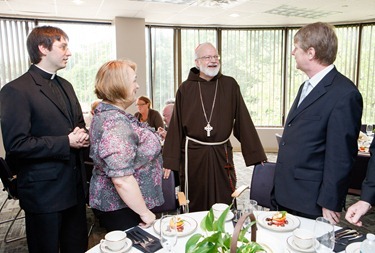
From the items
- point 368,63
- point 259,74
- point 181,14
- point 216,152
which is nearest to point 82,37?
point 181,14

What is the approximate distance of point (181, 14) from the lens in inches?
229

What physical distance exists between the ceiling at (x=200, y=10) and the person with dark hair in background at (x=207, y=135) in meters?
2.55

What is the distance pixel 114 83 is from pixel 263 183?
136 centimetres

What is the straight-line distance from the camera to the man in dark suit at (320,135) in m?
1.68

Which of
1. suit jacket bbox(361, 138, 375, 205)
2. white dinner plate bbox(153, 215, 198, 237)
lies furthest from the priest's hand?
suit jacket bbox(361, 138, 375, 205)

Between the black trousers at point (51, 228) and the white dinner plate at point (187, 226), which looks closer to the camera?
the white dinner plate at point (187, 226)

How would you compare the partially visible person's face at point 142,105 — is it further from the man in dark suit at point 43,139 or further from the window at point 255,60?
the window at point 255,60

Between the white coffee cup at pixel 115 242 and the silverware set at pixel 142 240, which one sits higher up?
the white coffee cup at pixel 115 242

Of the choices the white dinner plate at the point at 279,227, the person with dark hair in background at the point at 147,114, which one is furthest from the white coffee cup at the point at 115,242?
the person with dark hair in background at the point at 147,114

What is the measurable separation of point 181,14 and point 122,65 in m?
4.50

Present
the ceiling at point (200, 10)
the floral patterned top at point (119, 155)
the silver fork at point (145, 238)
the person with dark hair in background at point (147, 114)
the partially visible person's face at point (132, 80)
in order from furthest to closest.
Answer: the ceiling at point (200, 10)
the person with dark hair in background at point (147, 114)
the partially visible person's face at point (132, 80)
the floral patterned top at point (119, 155)
the silver fork at point (145, 238)

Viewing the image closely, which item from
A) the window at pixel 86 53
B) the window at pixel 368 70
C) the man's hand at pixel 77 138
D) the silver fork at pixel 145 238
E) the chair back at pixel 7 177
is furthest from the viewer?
the window at pixel 368 70

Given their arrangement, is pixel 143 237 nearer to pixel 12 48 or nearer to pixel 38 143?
pixel 38 143

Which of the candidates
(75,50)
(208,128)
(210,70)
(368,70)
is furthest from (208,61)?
(368,70)
